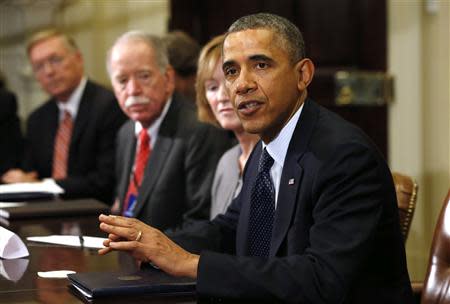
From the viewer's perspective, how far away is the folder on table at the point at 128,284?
2227 millimetres

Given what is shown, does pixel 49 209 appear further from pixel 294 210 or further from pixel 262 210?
pixel 294 210

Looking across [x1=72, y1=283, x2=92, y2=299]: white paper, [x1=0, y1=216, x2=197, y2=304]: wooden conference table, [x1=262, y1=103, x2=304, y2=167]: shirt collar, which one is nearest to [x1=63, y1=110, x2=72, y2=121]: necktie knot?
[x1=0, y1=216, x2=197, y2=304]: wooden conference table

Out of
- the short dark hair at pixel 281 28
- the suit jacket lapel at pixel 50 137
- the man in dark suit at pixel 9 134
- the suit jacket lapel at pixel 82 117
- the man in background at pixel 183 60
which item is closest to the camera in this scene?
the short dark hair at pixel 281 28

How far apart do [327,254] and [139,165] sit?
2.19m

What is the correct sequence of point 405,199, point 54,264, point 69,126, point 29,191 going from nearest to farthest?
point 54,264
point 405,199
point 29,191
point 69,126

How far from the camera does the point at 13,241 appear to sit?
2854 millimetres

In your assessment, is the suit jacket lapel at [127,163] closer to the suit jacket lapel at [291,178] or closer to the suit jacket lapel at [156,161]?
the suit jacket lapel at [156,161]

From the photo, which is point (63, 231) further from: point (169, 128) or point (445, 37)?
point (445, 37)

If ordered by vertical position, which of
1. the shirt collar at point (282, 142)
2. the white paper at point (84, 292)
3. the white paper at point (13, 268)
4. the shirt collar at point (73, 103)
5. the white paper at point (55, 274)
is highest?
the shirt collar at point (282, 142)

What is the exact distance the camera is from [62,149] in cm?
567

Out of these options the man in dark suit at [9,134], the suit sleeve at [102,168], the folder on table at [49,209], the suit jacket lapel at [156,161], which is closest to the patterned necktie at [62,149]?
the suit sleeve at [102,168]

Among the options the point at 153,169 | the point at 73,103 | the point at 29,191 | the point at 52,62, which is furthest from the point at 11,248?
the point at 52,62

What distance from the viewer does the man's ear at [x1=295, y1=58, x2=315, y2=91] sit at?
2.50m

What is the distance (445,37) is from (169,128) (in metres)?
1.81
